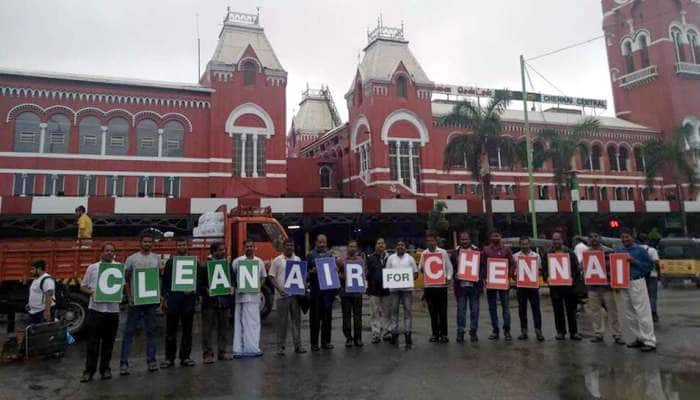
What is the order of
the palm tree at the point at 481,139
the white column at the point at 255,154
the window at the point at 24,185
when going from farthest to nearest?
the white column at the point at 255,154 → the window at the point at 24,185 → the palm tree at the point at 481,139

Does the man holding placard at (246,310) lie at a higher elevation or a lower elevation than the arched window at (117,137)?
lower

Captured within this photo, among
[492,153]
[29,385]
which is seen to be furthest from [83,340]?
[492,153]

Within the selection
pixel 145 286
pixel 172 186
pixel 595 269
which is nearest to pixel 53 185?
pixel 172 186

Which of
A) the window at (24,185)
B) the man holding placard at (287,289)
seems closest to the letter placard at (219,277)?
the man holding placard at (287,289)

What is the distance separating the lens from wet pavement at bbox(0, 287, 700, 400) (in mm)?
6363

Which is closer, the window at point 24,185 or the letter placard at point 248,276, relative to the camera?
the letter placard at point 248,276

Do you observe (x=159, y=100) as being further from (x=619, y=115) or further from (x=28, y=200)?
(x=619, y=115)

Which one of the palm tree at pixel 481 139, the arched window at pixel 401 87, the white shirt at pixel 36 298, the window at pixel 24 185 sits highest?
the arched window at pixel 401 87

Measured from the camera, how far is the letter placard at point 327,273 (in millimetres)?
9195

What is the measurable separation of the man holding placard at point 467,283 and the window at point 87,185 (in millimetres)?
24785

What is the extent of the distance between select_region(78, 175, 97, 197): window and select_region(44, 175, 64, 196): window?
944 mm

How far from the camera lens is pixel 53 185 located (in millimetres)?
27406

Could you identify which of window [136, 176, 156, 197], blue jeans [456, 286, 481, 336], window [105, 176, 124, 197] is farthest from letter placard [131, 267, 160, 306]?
window [105, 176, 124, 197]

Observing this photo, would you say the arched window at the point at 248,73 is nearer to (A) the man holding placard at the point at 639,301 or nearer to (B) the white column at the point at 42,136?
(B) the white column at the point at 42,136
